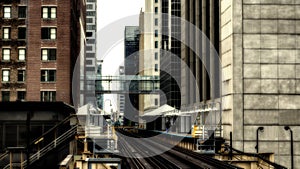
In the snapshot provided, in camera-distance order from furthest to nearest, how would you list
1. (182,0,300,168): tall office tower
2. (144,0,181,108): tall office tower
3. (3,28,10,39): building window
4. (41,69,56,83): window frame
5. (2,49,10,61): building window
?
(144,0,181,108): tall office tower → (3,28,10,39): building window → (2,49,10,61): building window → (41,69,56,83): window frame → (182,0,300,168): tall office tower

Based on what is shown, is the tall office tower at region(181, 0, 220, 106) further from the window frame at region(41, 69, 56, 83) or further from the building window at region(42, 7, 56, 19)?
the building window at region(42, 7, 56, 19)

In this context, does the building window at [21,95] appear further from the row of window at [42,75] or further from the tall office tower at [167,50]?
the tall office tower at [167,50]

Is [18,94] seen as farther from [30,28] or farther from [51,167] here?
[51,167]

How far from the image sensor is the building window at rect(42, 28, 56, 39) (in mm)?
80438

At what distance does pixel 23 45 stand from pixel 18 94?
25.5ft

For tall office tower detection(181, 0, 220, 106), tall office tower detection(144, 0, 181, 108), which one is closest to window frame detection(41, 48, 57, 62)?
tall office tower detection(181, 0, 220, 106)

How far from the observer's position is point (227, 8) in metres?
50.5

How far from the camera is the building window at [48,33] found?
8044 centimetres

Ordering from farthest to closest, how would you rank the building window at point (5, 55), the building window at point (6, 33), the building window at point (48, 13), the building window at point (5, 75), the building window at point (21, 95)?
the building window at point (48, 13) → the building window at point (6, 33) → the building window at point (5, 55) → the building window at point (5, 75) → the building window at point (21, 95)

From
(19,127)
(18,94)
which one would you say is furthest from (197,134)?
(18,94)

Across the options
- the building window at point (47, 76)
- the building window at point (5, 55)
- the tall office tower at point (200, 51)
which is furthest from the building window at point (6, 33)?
the tall office tower at point (200, 51)

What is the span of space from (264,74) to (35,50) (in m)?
42.8

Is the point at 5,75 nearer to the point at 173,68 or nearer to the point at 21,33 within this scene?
the point at 21,33

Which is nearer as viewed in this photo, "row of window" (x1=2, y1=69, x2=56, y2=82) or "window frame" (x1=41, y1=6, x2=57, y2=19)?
"row of window" (x1=2, y1=69, x2=56, y2=82)
